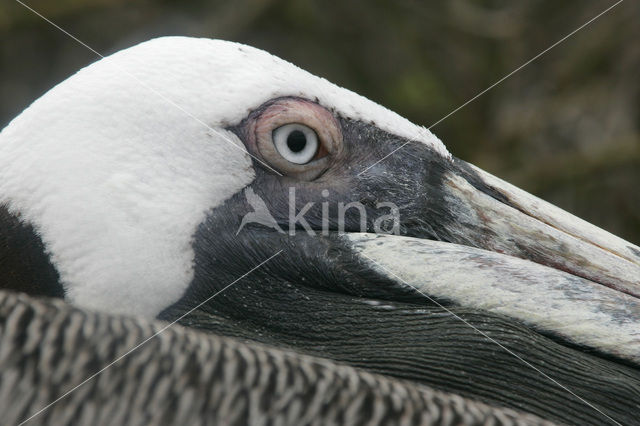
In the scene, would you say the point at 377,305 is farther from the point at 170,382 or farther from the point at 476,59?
the point at 476,59

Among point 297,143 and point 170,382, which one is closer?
point 170,382

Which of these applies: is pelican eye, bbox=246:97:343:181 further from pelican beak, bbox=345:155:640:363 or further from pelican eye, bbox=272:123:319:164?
pelican beak, bbox=345:155:640:363

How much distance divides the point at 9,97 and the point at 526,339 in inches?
306

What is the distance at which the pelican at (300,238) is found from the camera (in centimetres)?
296

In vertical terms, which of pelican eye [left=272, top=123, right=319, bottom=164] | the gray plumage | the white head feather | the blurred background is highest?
the blurred background

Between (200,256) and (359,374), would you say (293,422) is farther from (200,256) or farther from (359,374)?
(200,256)

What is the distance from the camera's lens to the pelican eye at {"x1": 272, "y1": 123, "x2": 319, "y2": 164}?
11.1 feet

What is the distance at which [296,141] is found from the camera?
342 cm

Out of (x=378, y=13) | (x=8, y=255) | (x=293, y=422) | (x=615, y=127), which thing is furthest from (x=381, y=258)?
(x=378, y=13)

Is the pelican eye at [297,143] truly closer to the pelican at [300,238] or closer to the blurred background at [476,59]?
the pelican at [300,238]

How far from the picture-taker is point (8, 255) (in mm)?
3098

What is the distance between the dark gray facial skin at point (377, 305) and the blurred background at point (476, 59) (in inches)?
162

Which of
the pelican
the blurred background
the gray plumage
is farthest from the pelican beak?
the blurred background

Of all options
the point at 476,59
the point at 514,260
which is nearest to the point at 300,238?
the point at 514,260
